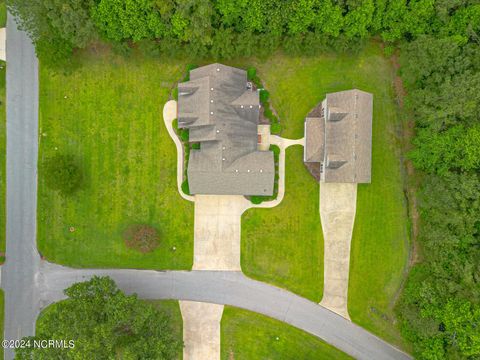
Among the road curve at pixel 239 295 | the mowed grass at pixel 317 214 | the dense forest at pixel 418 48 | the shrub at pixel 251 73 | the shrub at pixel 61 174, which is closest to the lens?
the dense forest at pixel 418 48

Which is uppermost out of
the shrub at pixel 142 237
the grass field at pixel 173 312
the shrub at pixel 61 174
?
the shrub at pixel 61 174

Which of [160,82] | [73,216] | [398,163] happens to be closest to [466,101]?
[398,163]

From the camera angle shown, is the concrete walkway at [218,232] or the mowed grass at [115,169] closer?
the concrete walkway at [218,232]

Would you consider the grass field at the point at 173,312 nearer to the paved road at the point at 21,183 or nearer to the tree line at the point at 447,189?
the paved road at the point at 21,183

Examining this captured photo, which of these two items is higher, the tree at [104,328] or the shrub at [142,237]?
the shrub at [142,237]

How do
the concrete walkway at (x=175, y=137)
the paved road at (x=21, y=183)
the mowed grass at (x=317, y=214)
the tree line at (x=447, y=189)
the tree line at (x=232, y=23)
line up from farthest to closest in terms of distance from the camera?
the paved road at (x=21, y=183) → the concrete walkway at (x=175, y=137) → the mowed grass at (x=317, y=214) → the tree line at (x=232, y=23) → the tree line at (x=447, y=189)

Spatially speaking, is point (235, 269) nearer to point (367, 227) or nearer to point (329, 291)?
point (329, 291)

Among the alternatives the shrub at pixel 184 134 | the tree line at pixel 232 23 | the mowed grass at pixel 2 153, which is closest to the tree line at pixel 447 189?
the tree line at pixel 232 23
